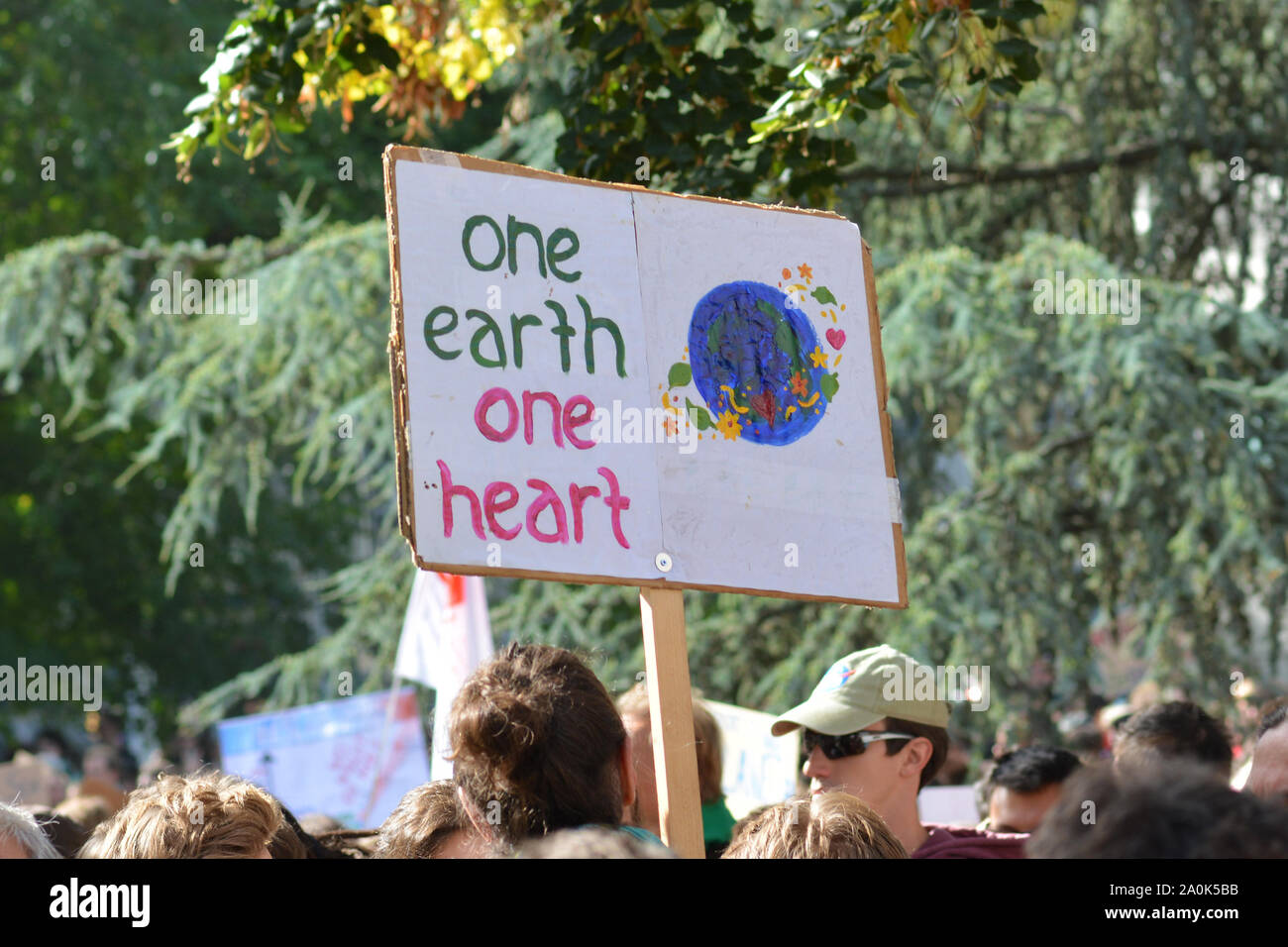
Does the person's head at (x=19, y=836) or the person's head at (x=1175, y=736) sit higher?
the person's head at (x=19, y=836)

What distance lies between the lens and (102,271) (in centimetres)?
802

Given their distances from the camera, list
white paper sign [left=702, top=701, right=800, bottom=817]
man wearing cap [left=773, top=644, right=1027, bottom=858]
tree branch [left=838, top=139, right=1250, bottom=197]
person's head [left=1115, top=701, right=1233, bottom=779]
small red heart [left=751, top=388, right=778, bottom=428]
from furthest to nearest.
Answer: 1. tree branch [left=838, top=139, right=1250, bottom=197]
2. white paper sign [left=702, top=701, right=800, bottom=817]
3. person's head [left=1115, top=701, right=1233, bottom=779]
4. man wearing cap [left=773, top=644, right=1027, bottom=858]
5. small red heart [left=751, top=388, right=778, bottom=428]

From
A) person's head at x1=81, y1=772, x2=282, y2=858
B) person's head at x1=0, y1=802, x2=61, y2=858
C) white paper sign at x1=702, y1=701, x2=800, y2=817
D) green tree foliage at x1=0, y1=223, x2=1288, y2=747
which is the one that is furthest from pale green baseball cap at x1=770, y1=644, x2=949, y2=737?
green tree foliage at x1=0, y1=223, x2=1288, y2=747

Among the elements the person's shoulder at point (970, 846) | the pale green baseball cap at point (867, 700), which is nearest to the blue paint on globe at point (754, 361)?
the pale green baseball cap at point (867, 700)

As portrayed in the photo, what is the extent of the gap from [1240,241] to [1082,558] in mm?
1835

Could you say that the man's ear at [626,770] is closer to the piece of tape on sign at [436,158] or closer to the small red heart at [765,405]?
the small red heart at [765,405]

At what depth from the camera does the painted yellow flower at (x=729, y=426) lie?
8.55 ft

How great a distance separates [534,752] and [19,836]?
985 millimetres

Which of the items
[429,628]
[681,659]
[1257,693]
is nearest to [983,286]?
[1257,693]

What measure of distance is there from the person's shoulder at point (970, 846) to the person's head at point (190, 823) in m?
1.15

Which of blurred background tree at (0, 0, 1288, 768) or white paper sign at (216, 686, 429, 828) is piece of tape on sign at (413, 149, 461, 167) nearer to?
blurred background tree at (0, 0, 1288, 768)

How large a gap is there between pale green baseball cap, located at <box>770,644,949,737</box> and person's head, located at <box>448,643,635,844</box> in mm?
993

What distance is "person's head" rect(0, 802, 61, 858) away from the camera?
249 cm
